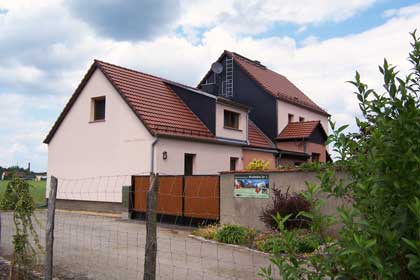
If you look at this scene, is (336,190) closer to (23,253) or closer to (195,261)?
(23,253)

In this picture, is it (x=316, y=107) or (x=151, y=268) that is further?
(x=316, y=107)

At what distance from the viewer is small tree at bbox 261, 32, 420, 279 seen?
1.92 metres

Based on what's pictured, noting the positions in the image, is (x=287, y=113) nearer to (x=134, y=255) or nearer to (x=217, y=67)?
(x=217, y=67)

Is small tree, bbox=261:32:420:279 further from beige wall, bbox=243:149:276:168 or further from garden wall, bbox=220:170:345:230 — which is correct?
beige wall, bbox=243:149:276:168

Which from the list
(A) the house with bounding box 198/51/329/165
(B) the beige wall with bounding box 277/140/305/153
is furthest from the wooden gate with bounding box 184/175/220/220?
(B) the beige wall with bounding box 277/140/305/153

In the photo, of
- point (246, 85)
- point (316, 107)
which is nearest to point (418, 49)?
point (246, 85)

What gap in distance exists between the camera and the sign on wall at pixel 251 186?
13.4 m

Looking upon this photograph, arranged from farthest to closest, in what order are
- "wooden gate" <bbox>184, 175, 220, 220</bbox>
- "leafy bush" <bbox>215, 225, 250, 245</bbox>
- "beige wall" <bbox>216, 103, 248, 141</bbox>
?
1. "beige wall" <bbox>216, 103, 248, 141</bbox>
2. "wooden gate" <bbox>184, 175, 220, 220</bbox>
3. "leafy bush" <bbox>215, 225, 250, 245</bbox>

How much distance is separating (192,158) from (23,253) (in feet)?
49.3

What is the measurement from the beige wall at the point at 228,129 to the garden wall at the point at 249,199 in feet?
28.6

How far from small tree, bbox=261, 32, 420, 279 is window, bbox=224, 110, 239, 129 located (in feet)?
71.3

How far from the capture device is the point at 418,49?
7.03 feet

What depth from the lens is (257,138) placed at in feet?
91.2

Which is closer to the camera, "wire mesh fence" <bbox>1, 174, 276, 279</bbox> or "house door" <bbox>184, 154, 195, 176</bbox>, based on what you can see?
"wire mesh fence" <bbox>1, 174, 276, 279</bbox>
